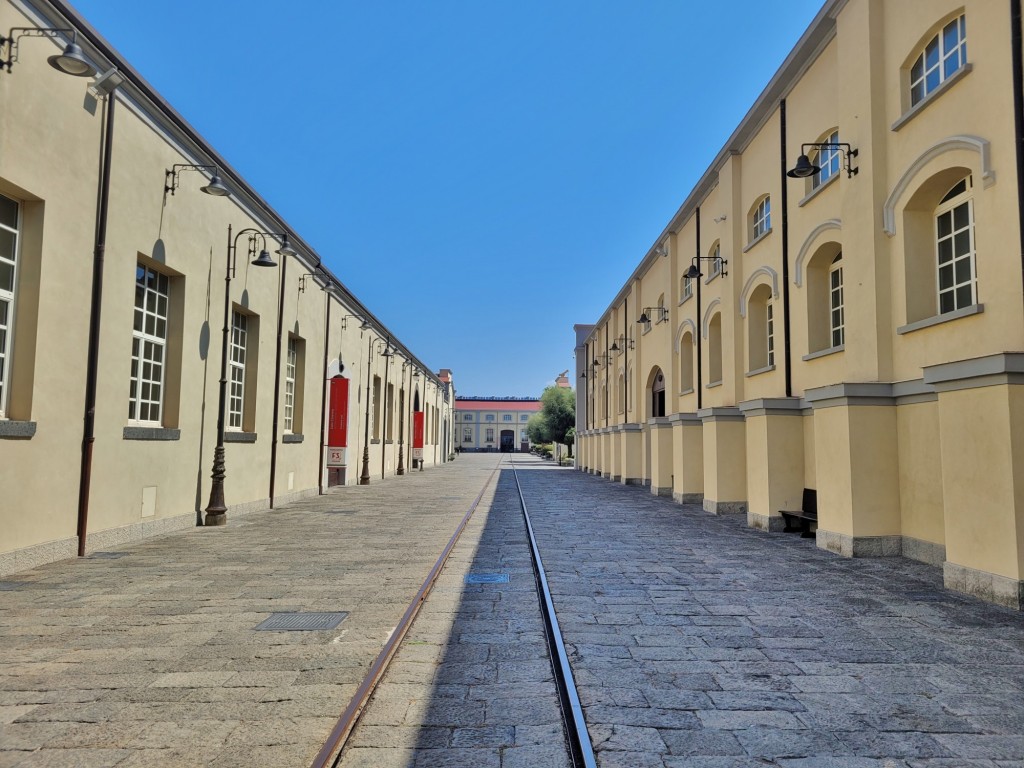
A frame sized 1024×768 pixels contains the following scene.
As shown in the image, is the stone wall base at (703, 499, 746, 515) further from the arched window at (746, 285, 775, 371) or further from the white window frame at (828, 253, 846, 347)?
the white window frame at (828, 253, 846, 347)

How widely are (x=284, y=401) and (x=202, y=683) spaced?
1268cm

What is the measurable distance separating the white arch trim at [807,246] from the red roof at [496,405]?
3765 inches

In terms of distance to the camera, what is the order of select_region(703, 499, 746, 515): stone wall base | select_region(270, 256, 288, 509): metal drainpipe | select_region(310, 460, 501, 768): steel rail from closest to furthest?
1. select_region(310, 460, 501, 768): steel rail
2. select_region(703, 499, 746, 515): stone wall base
3. select_region(270, 256, 288, 509): metal drainpipe

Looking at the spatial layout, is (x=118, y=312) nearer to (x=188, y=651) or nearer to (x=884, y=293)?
(x=188, y=651)

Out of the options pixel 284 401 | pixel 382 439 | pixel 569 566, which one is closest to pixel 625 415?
pixel 382 439

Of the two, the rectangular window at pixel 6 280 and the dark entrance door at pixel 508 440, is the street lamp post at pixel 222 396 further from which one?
the dark entrance door at pixel 508 440

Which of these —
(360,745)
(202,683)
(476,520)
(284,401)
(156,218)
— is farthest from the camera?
(284,401)

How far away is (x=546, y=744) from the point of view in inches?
129

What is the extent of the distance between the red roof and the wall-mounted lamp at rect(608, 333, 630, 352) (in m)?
78.4

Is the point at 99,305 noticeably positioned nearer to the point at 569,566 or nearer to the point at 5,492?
the point at 5,492

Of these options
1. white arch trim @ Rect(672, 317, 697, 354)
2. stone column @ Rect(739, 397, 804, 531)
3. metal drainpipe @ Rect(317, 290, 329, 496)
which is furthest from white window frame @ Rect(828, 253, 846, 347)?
metal drainpipe @ Rect(317, 290, 329, 496)

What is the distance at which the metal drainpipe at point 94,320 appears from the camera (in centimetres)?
806

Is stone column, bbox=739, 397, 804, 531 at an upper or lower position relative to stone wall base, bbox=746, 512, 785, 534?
upper

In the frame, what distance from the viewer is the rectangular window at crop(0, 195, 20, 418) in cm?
709
